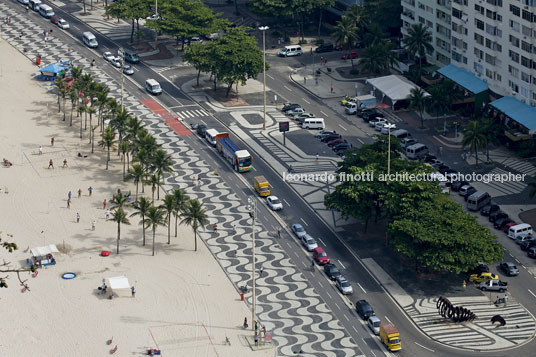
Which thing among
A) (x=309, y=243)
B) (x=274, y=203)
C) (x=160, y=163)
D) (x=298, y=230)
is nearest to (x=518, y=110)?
(x=274, y=203)

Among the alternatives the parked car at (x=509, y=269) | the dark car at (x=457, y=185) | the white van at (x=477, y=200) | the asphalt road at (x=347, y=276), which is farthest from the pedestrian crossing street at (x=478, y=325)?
the dark car at (x=457, y=185)

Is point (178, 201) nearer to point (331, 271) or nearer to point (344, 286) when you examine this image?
point (331, 271)

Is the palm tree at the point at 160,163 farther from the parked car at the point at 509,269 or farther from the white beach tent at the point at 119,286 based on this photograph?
the parked car at the point at 509,269

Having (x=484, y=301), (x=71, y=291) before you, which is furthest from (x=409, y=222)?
(x=71, y=291)

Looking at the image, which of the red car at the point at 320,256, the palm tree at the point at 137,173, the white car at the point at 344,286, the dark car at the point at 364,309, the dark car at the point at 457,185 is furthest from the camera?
the dark car at the point at 457,185

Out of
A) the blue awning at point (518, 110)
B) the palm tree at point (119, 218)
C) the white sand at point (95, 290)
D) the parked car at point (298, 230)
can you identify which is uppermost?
the blue awning at point (518, 110)
